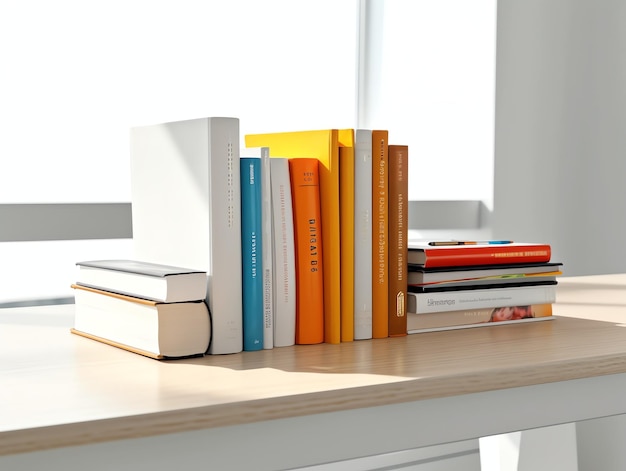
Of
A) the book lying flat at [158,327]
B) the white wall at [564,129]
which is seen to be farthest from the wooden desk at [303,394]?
the white wall at [564,129]

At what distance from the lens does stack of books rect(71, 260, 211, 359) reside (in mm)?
989

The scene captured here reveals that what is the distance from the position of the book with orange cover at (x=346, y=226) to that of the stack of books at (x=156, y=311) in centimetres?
19

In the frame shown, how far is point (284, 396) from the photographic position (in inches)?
32.3

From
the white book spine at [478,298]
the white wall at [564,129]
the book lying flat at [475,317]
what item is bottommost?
the book lying flat at [475,317]

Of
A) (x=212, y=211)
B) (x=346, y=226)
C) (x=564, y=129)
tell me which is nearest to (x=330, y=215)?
(x=346, y=226)

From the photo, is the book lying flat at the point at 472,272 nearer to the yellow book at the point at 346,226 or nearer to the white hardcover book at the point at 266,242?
the yellow book at the point at 346,226

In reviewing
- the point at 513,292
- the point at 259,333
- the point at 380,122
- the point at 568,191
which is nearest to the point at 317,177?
the point at 259,333

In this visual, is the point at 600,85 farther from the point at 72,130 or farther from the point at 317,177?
the point at 317,177

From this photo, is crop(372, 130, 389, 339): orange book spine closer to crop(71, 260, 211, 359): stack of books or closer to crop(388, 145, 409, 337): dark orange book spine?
crop(388, 145, 409, 337): dark orange book spine

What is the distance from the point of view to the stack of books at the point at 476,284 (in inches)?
46.1

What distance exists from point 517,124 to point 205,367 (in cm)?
179

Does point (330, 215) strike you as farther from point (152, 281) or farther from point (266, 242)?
point (152, 281)

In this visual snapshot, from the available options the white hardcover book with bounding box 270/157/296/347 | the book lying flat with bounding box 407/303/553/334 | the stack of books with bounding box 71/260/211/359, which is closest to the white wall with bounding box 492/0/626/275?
the book lying flat with bounding box 407/303/553/334

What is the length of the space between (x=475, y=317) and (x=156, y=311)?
489 millimetres
